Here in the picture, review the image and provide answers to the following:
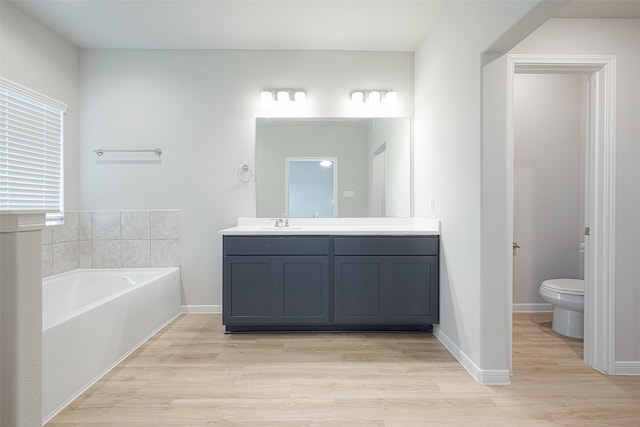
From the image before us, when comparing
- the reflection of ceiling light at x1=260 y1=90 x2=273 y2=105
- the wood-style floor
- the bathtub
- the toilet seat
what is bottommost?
the wood-style floor

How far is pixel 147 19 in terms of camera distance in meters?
2.84

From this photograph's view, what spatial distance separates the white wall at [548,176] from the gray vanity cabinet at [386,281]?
1250mm

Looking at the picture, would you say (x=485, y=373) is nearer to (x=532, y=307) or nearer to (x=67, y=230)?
→ (x=532, y=307)

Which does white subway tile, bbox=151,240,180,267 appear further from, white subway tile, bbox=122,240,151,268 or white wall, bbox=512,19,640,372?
white wall, bbox=512,19,640,372

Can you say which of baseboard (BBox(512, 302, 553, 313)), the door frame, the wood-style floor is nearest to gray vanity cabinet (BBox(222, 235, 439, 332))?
the wood-style floor

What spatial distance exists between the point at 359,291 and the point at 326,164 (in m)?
1.25

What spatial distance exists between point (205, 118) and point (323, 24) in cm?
139

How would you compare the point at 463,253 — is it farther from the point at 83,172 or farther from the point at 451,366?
the point at 83,172

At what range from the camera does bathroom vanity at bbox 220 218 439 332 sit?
2844 mm

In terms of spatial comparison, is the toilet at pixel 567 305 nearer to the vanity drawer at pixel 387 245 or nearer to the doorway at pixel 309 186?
the vanity drawer at pixel 387 245

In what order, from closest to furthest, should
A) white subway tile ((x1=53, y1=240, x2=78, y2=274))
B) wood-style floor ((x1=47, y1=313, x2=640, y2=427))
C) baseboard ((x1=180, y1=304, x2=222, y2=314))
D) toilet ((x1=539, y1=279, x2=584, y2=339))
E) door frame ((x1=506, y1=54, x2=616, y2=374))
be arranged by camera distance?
1. wood-style floor ((x1=47, y1=313, x2=640, y2=427))
2. door frame ((x1=506, y1=54, x2=616, y2=374))
3. toilet ((x1=539, y1=279, x2=584, y2=339))
4. white subway tile ((x1=53, y1=240, x2=78, y2=274))
5. baseboard ((x1=180, y1=304, x2=222, y2=314))

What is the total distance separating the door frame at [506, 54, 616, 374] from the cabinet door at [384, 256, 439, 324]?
3.27ft

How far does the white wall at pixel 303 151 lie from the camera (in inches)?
135

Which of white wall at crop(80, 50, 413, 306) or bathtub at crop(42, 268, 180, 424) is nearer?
bathtub at crop(42, 268, 180, 424)
